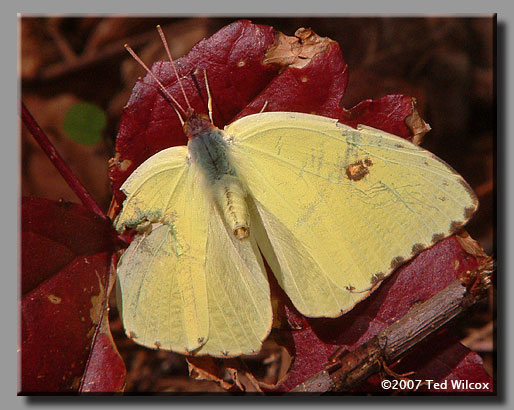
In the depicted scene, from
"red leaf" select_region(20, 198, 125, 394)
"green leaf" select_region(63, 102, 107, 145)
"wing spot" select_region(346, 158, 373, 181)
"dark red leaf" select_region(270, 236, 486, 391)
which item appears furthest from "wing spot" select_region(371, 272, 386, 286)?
"green leaf" select_region(63, 102, 107, 145)

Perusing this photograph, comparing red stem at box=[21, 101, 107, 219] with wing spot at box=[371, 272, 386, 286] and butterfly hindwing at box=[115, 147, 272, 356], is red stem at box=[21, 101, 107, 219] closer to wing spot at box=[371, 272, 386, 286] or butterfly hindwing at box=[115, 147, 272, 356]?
butterfly hindwing at box=[115, 147, 272, 356]

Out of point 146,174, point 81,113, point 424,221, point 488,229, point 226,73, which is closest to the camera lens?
point 424,221

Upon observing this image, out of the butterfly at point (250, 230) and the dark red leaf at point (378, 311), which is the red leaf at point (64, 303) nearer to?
the butterfly at point (250, 230)

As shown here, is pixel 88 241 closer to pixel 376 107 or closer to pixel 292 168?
pixel 292 168

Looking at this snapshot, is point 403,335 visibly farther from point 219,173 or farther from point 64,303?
point 64,303

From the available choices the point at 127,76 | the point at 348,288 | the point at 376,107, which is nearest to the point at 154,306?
the point at 348,288

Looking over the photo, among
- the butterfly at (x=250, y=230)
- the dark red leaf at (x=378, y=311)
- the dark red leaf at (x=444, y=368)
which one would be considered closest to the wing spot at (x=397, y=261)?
the butterfly at (x=250, y=230)
